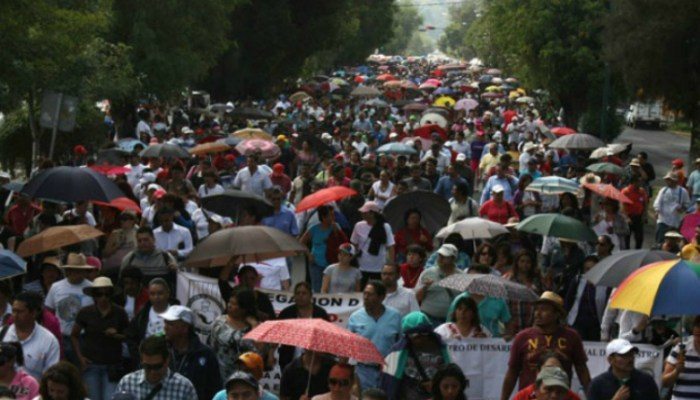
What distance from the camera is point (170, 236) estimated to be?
14750 mm

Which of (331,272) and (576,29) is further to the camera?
(576,29)

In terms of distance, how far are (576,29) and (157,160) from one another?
2835cm

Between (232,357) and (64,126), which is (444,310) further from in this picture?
(64,126)

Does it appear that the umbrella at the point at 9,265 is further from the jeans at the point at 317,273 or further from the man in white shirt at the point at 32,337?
the jeans at the point at 317,273

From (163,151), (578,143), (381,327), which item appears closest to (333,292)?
(381,327)

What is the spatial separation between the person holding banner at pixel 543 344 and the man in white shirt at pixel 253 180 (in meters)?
10.6

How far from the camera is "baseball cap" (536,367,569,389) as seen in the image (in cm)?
857

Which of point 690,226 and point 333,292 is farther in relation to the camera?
point 690,226

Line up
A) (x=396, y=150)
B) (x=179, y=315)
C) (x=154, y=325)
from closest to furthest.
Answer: (x=179, y=315), (x=154, y=325), (x=396, y=150)

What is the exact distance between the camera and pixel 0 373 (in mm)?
8852

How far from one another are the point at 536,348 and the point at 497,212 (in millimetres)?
8162

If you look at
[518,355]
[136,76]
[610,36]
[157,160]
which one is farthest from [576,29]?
[518,355]

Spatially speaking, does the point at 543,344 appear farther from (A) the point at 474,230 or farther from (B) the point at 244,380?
(A) the point at 474,230

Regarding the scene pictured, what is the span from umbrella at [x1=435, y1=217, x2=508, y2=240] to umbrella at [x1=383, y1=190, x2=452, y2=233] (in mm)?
1252
